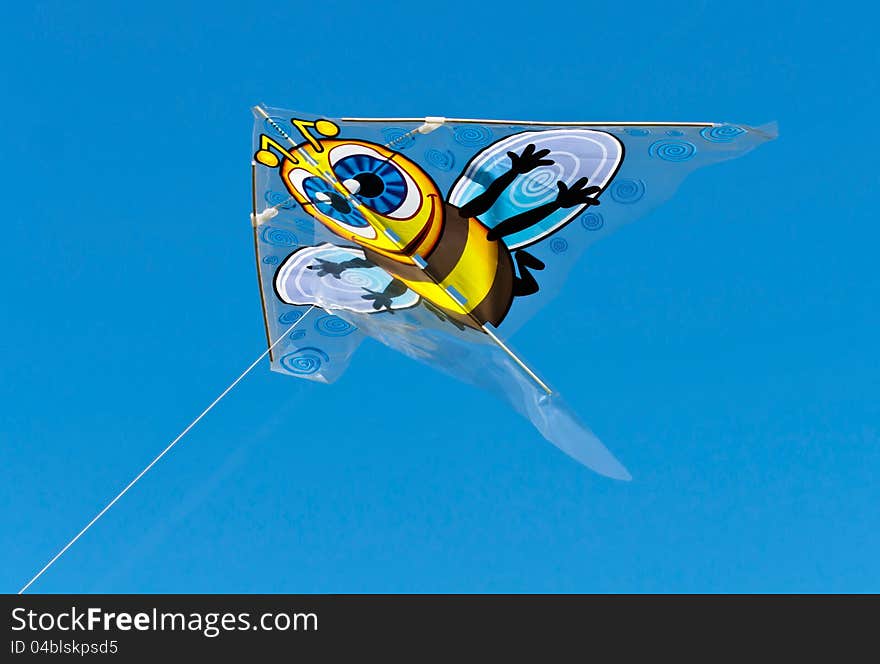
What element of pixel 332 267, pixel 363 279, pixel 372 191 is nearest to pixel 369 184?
pixel 372 191

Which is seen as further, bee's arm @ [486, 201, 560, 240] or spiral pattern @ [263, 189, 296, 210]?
bee's arm @ [486, 201, 560, 240]

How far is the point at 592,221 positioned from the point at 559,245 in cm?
66

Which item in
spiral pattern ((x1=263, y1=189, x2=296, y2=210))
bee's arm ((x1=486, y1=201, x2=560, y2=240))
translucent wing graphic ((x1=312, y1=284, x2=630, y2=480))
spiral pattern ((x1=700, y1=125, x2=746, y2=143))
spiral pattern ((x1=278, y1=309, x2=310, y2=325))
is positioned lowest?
translucent wing graphic ((x1=312, y1=284, x2=630, y2=480))

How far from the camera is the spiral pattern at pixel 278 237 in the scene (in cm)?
1415

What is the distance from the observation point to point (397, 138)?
1243 cm

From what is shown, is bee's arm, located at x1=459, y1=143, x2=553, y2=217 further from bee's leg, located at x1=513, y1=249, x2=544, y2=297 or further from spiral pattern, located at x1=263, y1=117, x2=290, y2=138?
spiral pattern, located at x1=263, y1=117, x2=290, y2=138

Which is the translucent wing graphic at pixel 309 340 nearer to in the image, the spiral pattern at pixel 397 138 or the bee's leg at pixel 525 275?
the bee's leg at pixel 525 275

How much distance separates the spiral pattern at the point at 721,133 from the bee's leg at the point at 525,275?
10.6 ft

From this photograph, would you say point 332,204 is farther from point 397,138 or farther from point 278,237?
point 278,237

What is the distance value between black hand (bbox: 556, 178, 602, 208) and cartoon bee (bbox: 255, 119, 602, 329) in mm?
15

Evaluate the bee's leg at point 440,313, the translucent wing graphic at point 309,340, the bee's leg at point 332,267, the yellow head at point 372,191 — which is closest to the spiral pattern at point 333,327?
the translucent wing graphic at point 309,340

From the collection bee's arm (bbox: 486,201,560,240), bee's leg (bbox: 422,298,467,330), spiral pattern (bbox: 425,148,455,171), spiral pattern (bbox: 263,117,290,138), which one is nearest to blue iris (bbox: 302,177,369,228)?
spiral pattern (bbox: 263,117,290,138)

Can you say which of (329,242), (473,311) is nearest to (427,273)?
(473,311)

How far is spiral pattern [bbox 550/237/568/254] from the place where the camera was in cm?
1422
